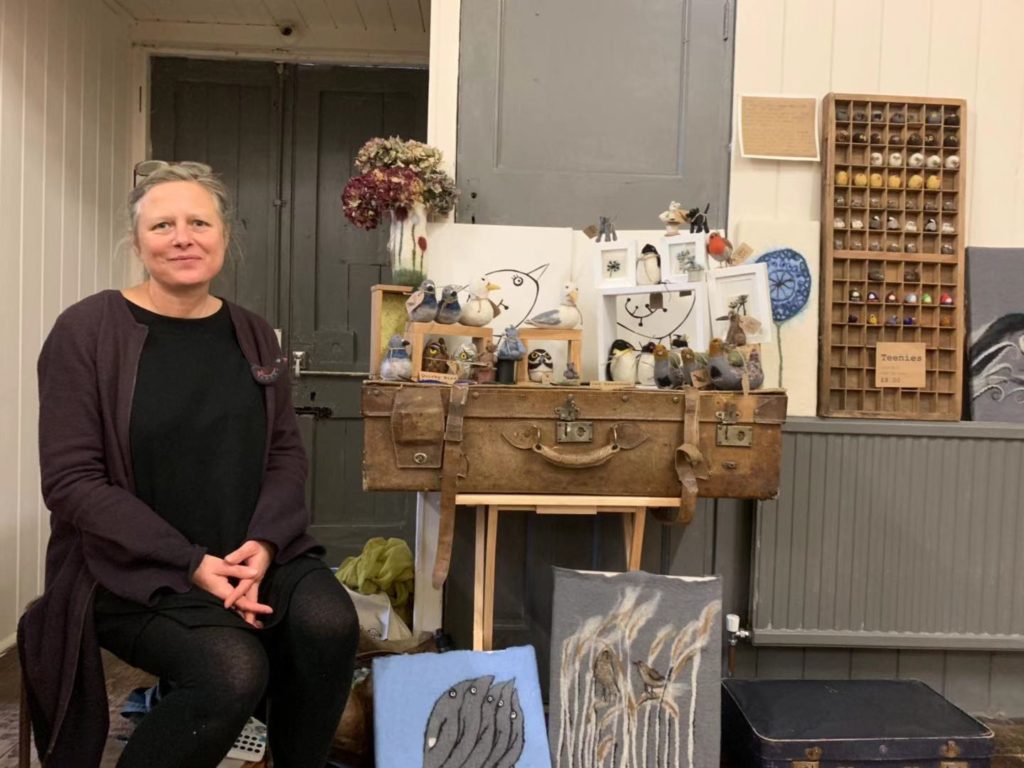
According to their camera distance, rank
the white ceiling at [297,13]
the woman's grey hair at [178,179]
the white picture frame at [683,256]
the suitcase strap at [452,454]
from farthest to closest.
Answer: the white ceiling at [297,13], the white picture frame at [683,256], the suitcase strap at [452,454], the woman's grey hair at [178,179]

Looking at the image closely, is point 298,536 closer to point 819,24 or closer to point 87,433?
point 87,433

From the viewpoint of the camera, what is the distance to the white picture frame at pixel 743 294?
5.78 ft

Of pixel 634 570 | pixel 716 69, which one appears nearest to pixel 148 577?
pixel 634 570

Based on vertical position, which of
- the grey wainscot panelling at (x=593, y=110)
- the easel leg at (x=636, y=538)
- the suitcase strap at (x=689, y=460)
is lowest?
the easel leg at (x=636, y=538)

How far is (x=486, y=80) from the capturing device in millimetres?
2078

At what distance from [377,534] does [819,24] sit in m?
2.46

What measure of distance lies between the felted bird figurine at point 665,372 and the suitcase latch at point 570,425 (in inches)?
8.6

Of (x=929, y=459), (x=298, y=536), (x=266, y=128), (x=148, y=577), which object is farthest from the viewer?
(x=266, y=128)

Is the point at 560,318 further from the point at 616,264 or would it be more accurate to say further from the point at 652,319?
the point at 652,319

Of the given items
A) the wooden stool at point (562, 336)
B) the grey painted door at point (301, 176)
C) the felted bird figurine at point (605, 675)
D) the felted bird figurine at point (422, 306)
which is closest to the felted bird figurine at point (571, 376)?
Answer: the wooden stool at point (562, 336)

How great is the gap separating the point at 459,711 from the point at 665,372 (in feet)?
2.85

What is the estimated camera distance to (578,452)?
5.38 ft

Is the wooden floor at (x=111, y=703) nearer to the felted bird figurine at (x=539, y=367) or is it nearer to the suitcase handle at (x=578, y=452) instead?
the suitcase handle at (x=578, y=452)

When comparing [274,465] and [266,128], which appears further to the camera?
[266,128]
